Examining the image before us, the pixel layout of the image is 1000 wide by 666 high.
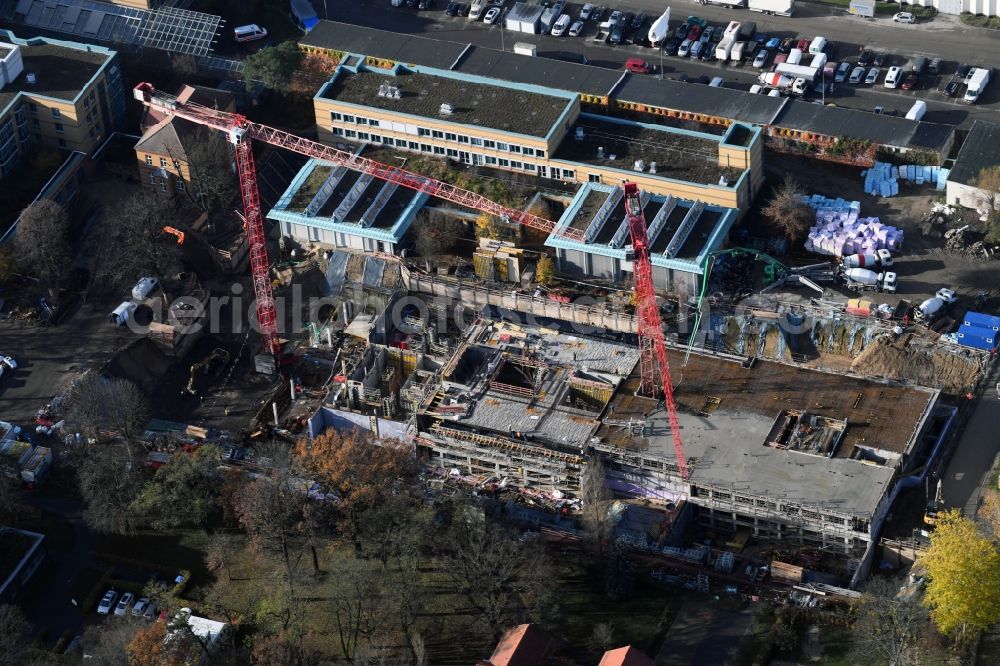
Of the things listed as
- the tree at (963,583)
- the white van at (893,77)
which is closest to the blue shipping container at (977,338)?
the tree at (963,583)

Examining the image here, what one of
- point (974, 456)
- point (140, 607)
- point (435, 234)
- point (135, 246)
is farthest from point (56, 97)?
point (974, 456)

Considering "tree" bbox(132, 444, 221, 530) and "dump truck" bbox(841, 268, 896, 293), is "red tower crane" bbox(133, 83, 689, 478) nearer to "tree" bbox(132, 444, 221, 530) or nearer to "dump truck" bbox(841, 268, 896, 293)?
"tree" bbox(132, 444, 221, 530)

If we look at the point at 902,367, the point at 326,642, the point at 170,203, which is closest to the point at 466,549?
the point at 326,642

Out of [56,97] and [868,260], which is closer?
[868,260]

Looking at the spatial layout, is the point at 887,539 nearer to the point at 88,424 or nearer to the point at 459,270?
the point at 459,270

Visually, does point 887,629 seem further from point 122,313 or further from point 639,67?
point 639,67

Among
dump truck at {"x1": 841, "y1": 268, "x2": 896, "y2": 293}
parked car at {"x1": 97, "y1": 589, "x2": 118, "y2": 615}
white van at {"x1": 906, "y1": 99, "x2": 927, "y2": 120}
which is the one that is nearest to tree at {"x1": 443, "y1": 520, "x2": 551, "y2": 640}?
parked car at {"x1": 97, "y1": 589, "x2": 118, "y2": 615}
